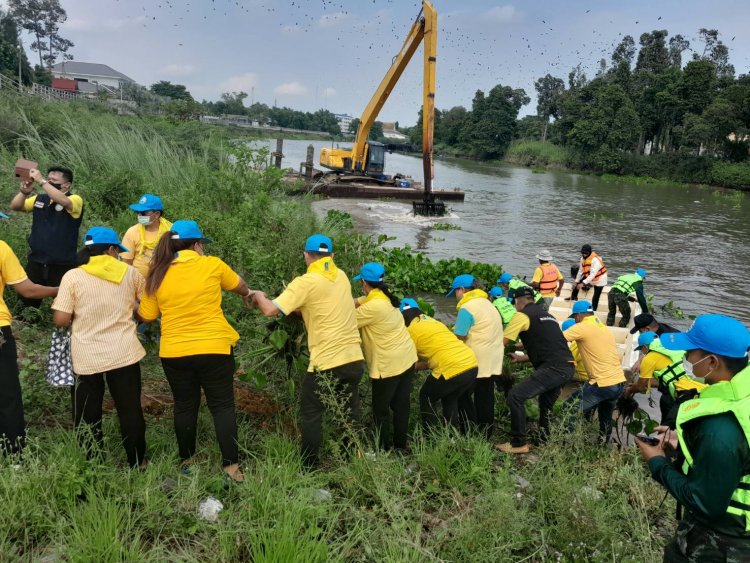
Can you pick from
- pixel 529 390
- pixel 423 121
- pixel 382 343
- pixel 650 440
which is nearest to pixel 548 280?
pixel 529 390

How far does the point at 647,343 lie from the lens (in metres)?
5.61

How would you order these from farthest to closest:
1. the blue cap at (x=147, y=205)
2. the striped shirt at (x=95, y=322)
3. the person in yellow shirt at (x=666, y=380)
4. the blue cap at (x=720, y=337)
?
1. the blue cap at (x=147, y=205)
2. the person in yellow shirt at (x=666, y=380)
3. the striped shirt at (x=95, y=322)
4. the blue cap at (x=720, y=337)

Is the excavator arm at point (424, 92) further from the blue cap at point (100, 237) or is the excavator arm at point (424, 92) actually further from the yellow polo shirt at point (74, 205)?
the blue cap at point (100, 237)

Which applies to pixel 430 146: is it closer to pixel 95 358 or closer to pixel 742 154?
pixel 95 358

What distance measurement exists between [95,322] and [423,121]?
1860 cm

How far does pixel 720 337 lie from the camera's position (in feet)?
6.96

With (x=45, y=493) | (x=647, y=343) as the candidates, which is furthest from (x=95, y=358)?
(x=647, y=343)

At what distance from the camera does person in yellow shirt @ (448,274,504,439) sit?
4.73m

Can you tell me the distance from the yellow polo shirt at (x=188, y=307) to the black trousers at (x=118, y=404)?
0.30m

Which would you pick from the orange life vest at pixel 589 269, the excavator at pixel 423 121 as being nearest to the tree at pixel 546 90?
the excavator at pixel 423 121

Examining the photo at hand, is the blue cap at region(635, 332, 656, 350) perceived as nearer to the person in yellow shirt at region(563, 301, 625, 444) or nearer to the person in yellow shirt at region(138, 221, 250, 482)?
the person in yellow shirt at region(563, 301, 625, 444)

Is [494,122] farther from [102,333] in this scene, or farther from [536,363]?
[102,333]

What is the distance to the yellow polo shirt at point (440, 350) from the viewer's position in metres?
4.38

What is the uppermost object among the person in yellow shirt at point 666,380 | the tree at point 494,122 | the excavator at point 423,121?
the tree at point 494,122
